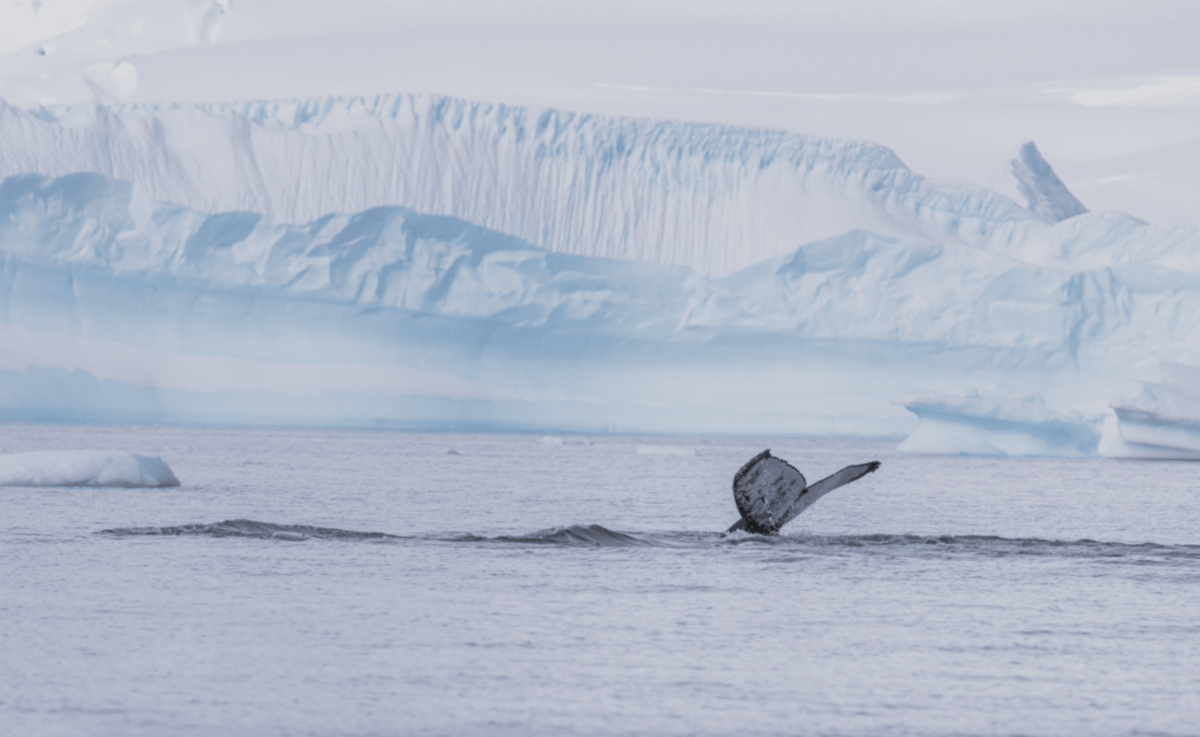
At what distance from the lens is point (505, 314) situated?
44.3 metres

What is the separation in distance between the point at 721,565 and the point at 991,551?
10.2ft

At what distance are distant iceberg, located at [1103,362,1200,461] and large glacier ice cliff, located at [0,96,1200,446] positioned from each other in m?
3.79

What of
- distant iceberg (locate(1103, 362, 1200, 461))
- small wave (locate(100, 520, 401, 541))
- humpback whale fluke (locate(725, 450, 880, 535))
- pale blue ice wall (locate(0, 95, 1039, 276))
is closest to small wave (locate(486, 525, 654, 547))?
humpback whale fluke (locate(725, 450, 880, 535))

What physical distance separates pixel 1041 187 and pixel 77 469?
139 ft

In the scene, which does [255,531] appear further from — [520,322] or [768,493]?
[520,322]

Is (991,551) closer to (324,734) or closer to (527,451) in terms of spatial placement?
(324,734)

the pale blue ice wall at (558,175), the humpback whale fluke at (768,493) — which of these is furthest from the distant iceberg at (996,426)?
the humpback whale fluke at (768,493)

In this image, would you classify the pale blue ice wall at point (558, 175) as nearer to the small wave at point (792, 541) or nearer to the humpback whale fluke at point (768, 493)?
the small wave at point (792, 541)

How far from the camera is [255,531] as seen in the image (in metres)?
13.2

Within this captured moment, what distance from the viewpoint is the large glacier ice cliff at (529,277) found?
4097cm

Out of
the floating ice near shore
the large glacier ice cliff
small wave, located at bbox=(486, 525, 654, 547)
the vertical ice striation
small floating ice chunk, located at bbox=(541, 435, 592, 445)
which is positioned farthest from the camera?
the vertical ice striation

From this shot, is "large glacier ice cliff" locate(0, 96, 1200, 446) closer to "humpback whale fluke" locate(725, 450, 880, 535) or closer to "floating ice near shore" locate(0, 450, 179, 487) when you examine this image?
"floating ice near shore" locate(0, 450, 179, 487)

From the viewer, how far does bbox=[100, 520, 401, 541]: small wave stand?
41.9 ft

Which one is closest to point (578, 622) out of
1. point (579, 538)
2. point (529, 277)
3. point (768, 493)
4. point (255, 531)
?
point (579, 538)
